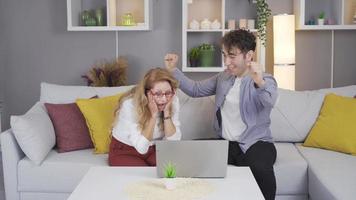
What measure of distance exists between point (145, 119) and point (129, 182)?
1.96ft

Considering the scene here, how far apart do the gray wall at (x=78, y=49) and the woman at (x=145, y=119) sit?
1.76 meters

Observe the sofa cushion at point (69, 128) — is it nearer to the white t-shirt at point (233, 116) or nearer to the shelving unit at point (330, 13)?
the white t-shirt at point (233, 116)

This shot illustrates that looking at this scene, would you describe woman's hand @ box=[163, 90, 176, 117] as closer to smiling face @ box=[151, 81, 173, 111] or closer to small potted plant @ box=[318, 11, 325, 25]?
smiling face @ box=[151, 81, 173, 111]

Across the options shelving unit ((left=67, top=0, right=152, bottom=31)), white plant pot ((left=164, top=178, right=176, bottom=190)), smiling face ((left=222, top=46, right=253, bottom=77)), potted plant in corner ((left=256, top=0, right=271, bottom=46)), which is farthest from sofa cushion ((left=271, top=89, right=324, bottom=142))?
white plant pot ((left=164, top=178, right=176, bottom=190))

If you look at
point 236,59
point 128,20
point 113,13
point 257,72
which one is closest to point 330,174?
point 257,72

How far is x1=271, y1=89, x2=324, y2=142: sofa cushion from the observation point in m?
3.45

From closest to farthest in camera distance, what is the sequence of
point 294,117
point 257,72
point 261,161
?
1. point 257,72
2. point 261,161
3. point 294,117

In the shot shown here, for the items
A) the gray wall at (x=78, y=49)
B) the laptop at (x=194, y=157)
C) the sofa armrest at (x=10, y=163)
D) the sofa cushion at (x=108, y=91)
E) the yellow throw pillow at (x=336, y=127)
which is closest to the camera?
the laptop at (x=194, y=157)

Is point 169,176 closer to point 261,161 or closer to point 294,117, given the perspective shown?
point 261,161

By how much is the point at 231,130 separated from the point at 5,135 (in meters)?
1.39

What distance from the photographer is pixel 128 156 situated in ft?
9.46

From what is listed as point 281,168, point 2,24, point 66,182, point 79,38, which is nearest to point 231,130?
point 281,168

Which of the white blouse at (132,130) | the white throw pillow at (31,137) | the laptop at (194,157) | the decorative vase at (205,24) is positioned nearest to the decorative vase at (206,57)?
the decorative vase at (205,24)

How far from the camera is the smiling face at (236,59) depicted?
295 centimetres
